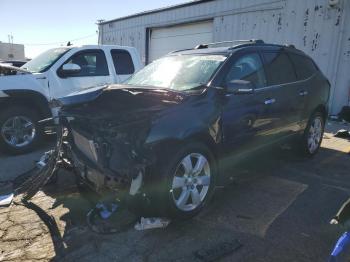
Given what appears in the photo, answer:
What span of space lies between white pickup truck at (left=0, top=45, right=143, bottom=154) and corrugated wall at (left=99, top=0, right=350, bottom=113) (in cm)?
582

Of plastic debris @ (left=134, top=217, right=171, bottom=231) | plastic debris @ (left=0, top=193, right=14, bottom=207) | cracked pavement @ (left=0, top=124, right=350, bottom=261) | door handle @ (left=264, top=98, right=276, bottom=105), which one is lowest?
plastic debris @ (left=0, top=193, right=14, bottom=207)

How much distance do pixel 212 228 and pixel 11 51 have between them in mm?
46250

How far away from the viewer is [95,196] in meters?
3.81

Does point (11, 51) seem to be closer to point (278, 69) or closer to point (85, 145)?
point (278, 69)

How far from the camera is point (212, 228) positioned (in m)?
3.26

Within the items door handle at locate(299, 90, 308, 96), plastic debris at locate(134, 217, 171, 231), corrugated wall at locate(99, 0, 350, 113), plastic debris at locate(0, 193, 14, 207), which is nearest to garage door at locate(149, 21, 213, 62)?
corrugated wall at locate(99, 0, 350, 113)

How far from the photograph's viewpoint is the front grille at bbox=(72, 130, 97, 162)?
10.1ft

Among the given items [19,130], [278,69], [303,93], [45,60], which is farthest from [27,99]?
[303,93]

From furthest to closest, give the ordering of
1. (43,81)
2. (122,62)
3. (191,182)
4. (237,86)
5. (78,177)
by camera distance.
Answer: (122,62), (43,81), (78,177), (237,86), (191,182)

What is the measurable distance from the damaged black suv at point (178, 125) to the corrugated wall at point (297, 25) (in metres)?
5.94

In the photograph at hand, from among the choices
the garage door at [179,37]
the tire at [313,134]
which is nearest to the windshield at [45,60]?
the tire at [313,134]

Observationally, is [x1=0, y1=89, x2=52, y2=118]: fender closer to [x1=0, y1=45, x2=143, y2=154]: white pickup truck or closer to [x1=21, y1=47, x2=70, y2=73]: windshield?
[x1=0, y1=45, x2=143, y2=154]: white pickup truck

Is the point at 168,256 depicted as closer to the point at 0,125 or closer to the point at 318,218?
the point at 318,218

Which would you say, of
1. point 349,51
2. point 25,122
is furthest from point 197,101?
point 349,51
